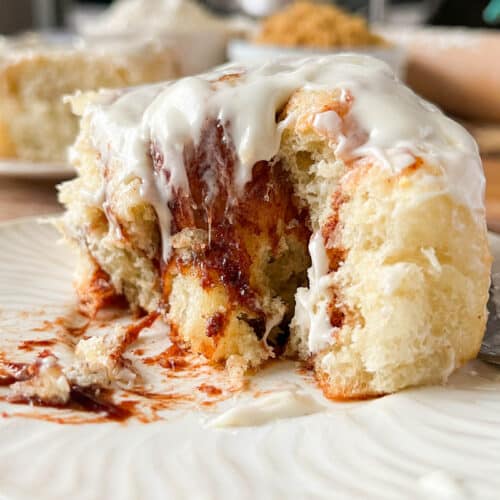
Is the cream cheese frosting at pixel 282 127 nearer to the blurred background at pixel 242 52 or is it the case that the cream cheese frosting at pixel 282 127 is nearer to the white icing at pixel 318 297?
the white icing at pixel 318 297

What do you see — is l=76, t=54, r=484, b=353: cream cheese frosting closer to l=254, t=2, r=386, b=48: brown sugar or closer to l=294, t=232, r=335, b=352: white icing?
l=294, t=232, r=335, b=352: white icing

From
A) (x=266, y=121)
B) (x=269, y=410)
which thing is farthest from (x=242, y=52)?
(x=269, y=410)

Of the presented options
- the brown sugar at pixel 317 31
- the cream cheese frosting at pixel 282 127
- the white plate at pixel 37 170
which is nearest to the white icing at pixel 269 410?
the cream cheese frosting at pixel 282 127

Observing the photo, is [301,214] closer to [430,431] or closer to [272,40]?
[430,431]

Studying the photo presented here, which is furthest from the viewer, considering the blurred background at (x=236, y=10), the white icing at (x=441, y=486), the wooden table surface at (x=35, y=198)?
the blurred background at (x=236, y=10)

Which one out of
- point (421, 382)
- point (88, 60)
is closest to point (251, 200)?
point (421, 382)

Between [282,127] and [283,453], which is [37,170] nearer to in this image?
[282,127]

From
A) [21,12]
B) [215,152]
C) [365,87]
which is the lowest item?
[21,12]

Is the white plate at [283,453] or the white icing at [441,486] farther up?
the white icing at [441,486]

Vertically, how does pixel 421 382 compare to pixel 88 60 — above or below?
below

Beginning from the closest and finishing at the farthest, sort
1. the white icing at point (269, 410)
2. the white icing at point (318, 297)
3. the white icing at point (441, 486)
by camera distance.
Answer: the white icing at point (441, 486), the white icing at point (269, 410), the white icing at point (318, 297)
